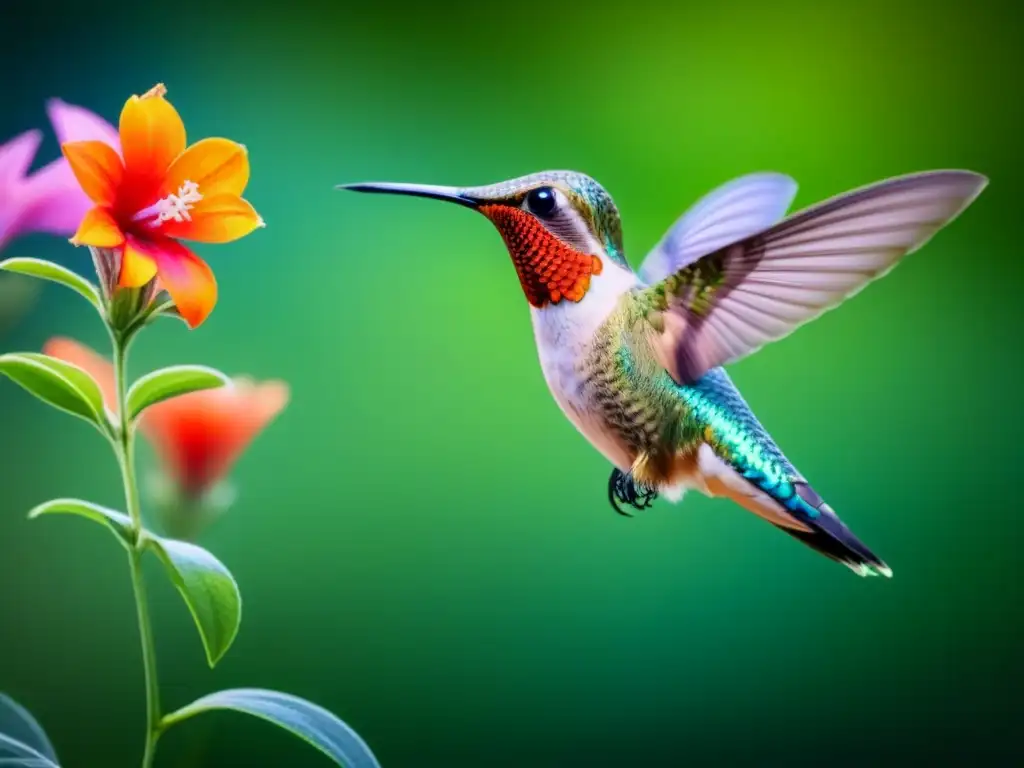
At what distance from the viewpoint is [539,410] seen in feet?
4.48

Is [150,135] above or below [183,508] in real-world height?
above

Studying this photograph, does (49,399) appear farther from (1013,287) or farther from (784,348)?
(1013,287)

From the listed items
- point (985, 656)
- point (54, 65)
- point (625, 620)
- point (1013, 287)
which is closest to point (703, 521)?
point (625, 620)

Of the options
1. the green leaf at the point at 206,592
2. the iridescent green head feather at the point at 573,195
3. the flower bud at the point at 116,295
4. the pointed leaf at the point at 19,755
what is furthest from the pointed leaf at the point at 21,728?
the iridescent green head feather at the point at 573,195

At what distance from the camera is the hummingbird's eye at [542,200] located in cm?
82

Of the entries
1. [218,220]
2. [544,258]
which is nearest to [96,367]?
[218,220]

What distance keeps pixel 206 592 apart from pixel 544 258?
1.22 ft

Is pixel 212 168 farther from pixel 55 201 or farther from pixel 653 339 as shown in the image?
pixel 653 339

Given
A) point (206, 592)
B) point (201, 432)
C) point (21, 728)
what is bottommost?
point (21, 728)

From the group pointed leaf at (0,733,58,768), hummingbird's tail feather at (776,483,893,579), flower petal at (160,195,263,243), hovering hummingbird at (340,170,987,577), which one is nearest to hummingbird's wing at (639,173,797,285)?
hovering hummingbird at (340,170,987,577)

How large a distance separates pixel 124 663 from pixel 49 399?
583mm

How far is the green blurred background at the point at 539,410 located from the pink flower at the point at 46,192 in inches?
16.3

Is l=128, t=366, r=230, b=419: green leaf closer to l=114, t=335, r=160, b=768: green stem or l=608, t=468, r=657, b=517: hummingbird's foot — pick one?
l=114, t=335, r=160, b=768: green stem

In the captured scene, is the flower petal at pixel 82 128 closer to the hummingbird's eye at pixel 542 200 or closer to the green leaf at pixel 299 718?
the hummingbird's eye at pixel 542 200
